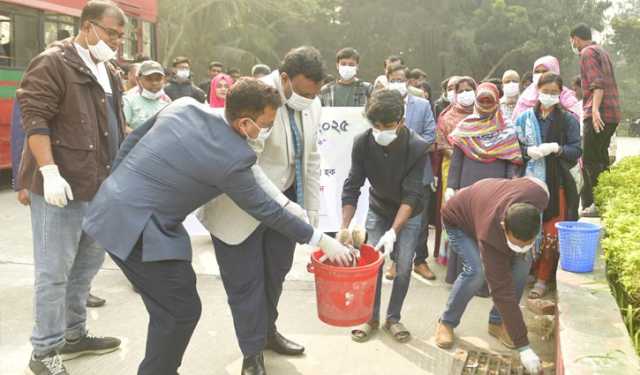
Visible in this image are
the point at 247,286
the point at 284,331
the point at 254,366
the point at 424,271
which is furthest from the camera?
the point at 424,271

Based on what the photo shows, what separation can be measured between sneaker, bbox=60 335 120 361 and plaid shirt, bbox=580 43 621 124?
4673 mm

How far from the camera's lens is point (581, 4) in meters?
31.9

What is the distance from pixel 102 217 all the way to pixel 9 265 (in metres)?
3.31

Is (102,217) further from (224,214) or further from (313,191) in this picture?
(313,191)

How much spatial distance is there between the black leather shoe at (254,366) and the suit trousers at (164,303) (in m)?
0.73

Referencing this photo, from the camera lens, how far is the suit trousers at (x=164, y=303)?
248 cm

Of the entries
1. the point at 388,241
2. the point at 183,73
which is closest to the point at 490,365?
the point at 388,241

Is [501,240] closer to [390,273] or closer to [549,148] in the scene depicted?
[549,148]

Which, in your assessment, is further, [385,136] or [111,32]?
[385,136]

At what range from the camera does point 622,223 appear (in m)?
3.75

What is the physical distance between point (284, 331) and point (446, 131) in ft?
8.03

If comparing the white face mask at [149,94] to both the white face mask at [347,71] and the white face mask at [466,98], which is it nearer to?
the white face mask at [347,71]

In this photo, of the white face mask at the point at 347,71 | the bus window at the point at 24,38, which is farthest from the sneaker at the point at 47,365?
the bus window at the point at 24,38

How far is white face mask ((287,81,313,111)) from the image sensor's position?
3.23 meters
